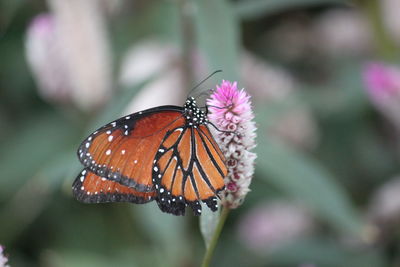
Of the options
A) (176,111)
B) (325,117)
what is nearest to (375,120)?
(325,117)

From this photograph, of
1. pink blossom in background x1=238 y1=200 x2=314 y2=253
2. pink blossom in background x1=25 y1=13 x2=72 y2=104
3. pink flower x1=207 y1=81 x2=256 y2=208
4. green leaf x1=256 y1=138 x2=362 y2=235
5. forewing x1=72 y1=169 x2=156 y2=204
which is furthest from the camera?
pink blossom in background x1=238 y1=200 x2=314 y2=253

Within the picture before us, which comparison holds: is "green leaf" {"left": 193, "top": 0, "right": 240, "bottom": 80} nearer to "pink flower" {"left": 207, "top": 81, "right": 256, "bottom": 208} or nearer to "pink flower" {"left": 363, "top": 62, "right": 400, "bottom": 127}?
"pink flower" {"left": 363, "top": 62, "right": 400, "bottom": 127}

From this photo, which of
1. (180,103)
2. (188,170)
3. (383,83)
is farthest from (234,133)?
(180,103)

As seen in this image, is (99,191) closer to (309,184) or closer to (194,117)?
(194,117)

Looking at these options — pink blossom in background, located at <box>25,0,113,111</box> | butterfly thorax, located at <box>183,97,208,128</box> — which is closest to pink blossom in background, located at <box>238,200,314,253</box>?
pink blossom in background, located at <box>25,0,113,111</box>

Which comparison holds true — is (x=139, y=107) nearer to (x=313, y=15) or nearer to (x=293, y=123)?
(x=293, y=123)

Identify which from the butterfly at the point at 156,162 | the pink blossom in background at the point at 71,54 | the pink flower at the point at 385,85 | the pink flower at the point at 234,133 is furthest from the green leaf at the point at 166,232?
the pink flower at the point at 234,133

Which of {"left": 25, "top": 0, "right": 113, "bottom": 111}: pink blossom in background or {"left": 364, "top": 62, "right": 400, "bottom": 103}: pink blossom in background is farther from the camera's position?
{"left": 25, "top": 0, "right": 113, "bottom": 111}: pink blossom in background
